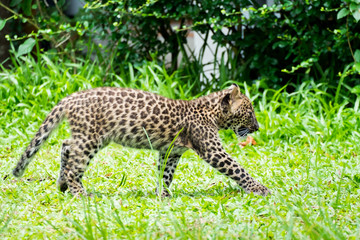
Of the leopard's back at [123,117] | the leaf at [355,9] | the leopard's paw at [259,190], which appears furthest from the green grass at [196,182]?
the leaf at [355,9]

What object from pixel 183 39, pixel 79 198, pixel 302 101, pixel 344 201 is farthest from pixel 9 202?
pixel 183 39

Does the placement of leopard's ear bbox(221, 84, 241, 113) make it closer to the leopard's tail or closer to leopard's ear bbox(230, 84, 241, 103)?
leopard's ear bbox(230, 84, 241, 103)

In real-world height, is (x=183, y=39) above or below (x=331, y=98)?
above

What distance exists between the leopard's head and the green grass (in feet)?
1.76

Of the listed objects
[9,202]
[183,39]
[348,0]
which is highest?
[348,0]

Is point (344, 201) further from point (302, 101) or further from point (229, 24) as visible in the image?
point (229, 24)

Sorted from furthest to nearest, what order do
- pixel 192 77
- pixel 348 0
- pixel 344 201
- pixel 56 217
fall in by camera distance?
pixel 192 77
pixel 348 0
pixel 344 201
pixel 56 217

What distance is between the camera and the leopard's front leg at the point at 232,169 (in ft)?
15.2

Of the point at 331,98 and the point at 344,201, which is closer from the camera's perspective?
the point at 344,201

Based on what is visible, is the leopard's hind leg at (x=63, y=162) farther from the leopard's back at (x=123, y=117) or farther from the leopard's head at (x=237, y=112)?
the leopard's head at (x=237, y=112)

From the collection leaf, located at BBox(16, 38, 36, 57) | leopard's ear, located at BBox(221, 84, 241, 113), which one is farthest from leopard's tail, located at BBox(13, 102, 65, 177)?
leaf, located at BBox(16, 38, 36, 57)

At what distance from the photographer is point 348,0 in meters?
6.71

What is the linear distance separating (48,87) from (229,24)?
114 inches

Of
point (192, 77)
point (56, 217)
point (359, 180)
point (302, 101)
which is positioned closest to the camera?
point (56, 217)
